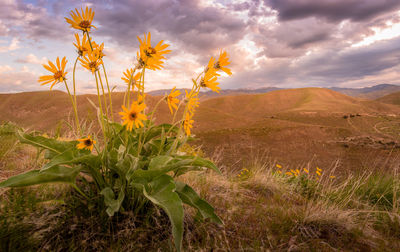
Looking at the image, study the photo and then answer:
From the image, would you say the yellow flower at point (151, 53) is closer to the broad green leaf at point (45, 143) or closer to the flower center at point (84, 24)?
the flower center at point (84, 24)

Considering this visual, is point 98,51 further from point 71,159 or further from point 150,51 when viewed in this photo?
point 71,159

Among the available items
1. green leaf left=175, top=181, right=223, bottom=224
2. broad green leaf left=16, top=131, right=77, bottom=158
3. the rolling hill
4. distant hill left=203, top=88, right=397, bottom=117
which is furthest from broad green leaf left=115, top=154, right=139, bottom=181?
distant hill left=203, top=88, right=397, bottom=117

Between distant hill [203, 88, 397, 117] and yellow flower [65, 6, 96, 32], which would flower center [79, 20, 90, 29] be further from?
distant hill [203, 88, 397, 117]

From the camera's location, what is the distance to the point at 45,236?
1.53m

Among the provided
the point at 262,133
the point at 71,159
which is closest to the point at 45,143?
the point at 71,159

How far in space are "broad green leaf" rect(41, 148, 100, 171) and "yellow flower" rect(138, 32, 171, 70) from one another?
2.53ft

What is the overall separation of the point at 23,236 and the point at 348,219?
277 centimetres

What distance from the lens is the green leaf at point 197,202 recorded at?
1.61m

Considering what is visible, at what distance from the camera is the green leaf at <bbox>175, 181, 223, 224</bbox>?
1612 mm

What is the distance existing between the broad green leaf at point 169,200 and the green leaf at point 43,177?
0.52 metres

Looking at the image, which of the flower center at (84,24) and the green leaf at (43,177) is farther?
the flower center at (84,24)

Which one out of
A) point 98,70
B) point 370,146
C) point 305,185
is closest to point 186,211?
point 98,70

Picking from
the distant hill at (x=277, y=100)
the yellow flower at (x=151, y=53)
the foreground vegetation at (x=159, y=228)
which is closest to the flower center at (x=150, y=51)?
the yellow flower at (x=151, y=53)

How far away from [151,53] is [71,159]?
3.06ft
